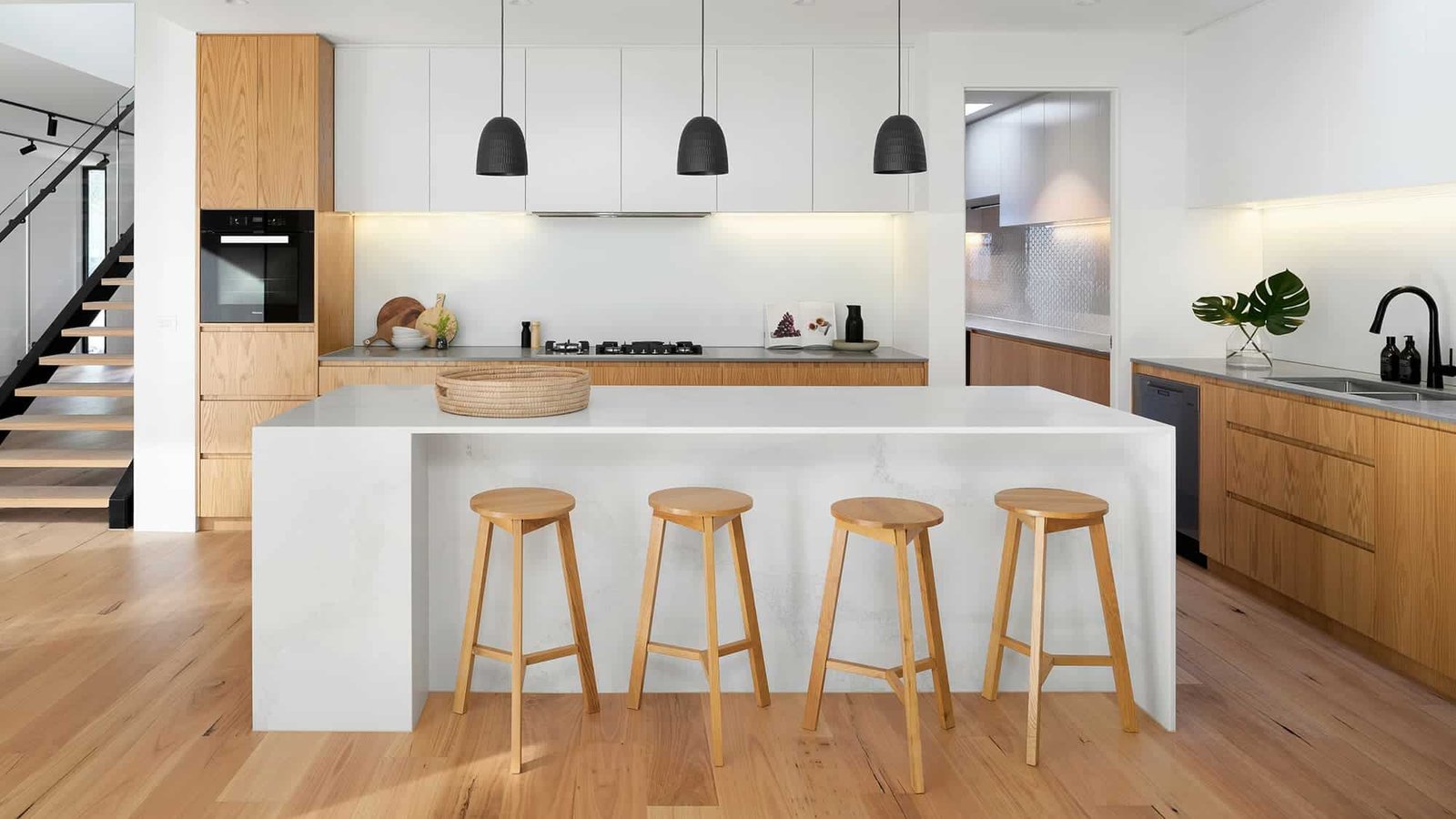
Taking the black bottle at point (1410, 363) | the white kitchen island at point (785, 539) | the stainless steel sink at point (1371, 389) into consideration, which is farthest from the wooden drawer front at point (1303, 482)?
the white kitchen island at point (785, 539)

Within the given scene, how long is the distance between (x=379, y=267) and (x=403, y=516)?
324 cm

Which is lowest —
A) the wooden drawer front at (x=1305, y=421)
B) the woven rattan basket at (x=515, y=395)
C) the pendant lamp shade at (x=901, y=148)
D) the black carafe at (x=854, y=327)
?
the wooden drawer front at (x=1305, y=421)

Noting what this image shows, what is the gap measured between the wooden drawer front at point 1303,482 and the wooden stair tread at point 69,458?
510 centimetres

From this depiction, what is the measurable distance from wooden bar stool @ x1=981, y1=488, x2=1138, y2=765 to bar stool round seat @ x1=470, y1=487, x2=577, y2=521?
1171 millimetres

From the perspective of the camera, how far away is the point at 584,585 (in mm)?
3291

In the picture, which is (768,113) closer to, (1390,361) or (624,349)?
(624,349)

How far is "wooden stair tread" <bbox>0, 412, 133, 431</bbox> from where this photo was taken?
5711 millimetres

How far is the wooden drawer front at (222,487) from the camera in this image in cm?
536

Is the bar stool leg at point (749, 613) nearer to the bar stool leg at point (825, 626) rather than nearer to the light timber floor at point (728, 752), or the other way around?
the light timber floor at point (728, 752)

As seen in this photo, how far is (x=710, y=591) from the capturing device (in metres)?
2.87

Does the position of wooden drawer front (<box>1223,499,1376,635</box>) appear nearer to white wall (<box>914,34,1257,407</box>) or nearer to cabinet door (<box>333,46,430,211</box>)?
white wall (<box>914,34,1257,407</box>)

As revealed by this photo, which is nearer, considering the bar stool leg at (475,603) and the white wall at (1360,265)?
the bar stool leg at (475,603)

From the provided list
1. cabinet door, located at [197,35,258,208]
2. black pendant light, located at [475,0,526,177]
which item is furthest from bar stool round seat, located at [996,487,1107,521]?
cabinet door, located at [197,35,258,208]

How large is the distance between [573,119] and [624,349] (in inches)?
44.9
